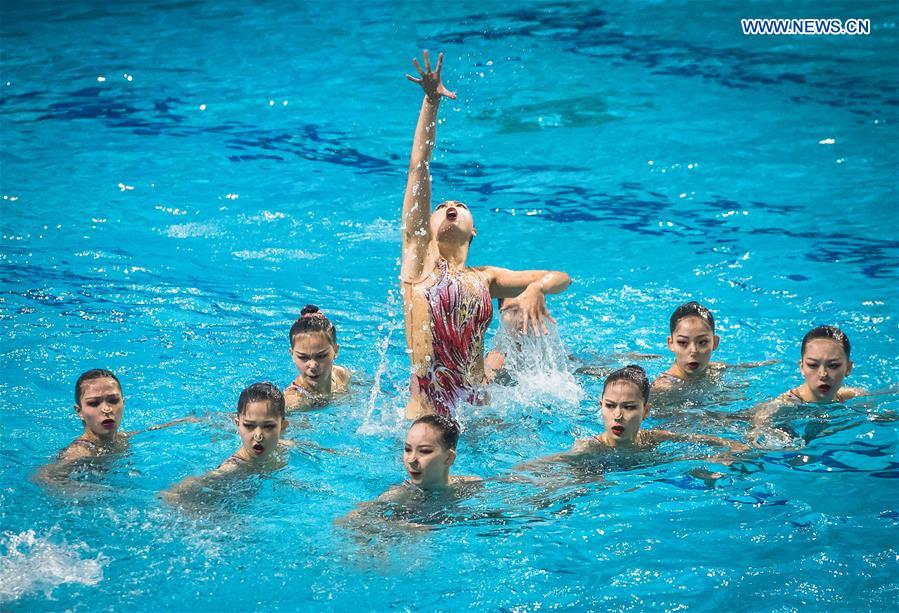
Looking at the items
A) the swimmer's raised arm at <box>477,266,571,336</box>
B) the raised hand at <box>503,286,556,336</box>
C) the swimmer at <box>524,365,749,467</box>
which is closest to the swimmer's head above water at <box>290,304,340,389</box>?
the swimmer's raised arm at <box>477,266,571,336</box>

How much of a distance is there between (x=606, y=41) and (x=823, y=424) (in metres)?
8.31

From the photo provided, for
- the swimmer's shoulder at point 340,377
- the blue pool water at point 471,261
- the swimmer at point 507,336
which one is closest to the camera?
the blue pool water at point 471,261

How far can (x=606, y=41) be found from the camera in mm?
12992

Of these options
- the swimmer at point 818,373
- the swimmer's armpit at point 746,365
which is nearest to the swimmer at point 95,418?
the swimmer at point 818,373

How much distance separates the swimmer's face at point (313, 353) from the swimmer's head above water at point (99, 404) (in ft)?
3.57

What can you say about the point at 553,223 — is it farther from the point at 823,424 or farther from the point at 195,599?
the point at 195,599

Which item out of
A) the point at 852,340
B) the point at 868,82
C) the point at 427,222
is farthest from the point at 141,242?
the point at 868,82

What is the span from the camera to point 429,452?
15.6 feet

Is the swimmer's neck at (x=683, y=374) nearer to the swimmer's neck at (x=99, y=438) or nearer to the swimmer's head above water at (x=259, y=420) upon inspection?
the swimmer's head above water at (x=259, y=420)

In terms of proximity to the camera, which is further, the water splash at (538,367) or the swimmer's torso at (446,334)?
the water splash at (538,367)

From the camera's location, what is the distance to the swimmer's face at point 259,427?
5.10 metres

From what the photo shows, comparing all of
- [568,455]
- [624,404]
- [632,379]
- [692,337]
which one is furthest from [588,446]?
[692,337]

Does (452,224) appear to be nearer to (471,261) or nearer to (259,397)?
(259,397)

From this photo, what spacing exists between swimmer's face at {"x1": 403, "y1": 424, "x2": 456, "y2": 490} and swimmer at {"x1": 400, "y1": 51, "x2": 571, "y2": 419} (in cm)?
70
